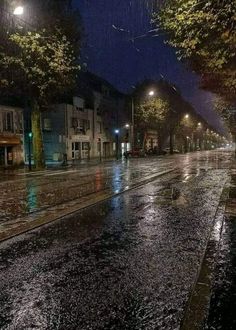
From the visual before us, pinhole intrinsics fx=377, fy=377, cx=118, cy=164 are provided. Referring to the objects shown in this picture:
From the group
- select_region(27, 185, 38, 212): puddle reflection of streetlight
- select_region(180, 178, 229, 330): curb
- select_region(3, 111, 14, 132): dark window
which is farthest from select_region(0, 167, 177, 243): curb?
select_region(3, 111, 14, 132): dark window

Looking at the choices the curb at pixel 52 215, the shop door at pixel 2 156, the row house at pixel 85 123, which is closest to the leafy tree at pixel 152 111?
the row house at pixel 85 123

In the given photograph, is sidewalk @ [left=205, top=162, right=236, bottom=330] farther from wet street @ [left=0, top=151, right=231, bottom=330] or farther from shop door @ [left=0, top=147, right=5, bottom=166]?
shop door @ [left=0, top=147, right=5, bottom=166]

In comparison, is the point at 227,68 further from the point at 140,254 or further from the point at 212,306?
the point at 212,306

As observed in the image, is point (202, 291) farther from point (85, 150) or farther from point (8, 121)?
point (85, 150)

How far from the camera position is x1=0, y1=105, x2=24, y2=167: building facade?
118ft

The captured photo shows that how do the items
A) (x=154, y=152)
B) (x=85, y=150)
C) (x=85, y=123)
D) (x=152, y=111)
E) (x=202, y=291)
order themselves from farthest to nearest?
1. (x=154, y=152)
2. (x=152, y=111)
3. (x=85, y=150)
4. (x=85, y=123)
5. (x=202, y=291)

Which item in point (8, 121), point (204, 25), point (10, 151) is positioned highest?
point (204, 25)

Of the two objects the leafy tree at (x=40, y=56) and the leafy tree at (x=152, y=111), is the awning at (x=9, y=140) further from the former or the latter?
the leafy tree at (x=152, y=111)

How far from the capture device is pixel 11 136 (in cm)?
3659

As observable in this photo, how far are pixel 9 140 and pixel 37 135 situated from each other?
5423mm

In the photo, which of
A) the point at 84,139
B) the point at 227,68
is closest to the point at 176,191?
the point at 227,68

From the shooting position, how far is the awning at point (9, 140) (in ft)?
115

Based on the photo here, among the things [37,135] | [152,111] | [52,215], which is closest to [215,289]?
[52,215]

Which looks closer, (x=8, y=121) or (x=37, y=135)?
(x=37, y=135)
